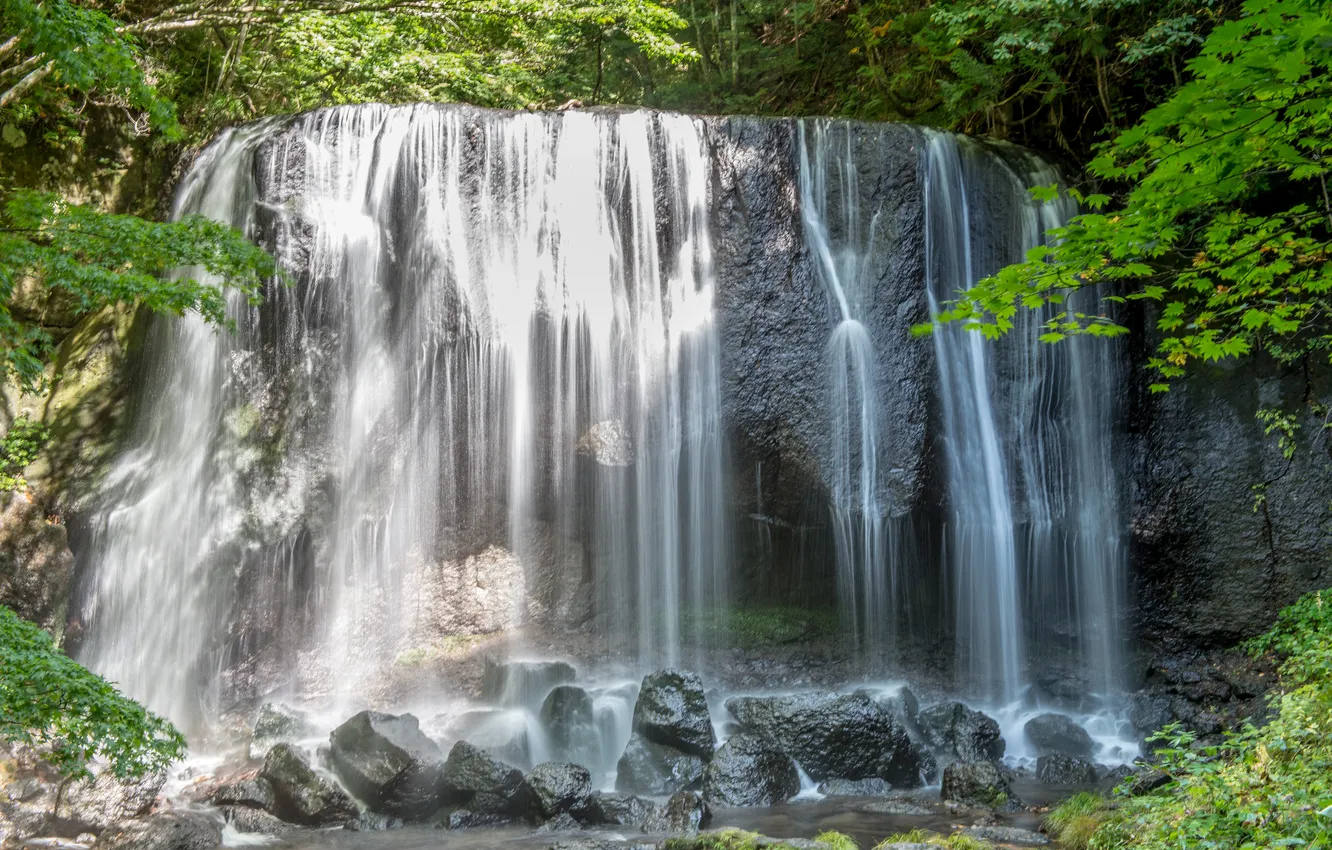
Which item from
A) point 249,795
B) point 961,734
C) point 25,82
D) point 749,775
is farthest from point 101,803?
point 961,734

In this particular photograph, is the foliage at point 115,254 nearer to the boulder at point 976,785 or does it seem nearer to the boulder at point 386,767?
the boulder at point 386,767

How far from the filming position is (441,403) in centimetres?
1078

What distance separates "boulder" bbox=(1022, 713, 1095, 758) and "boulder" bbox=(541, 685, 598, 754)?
4186mm

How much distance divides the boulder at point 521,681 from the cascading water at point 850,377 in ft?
10.5

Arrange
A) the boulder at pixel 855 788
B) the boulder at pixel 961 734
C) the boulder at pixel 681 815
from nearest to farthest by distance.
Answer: the boulder at pixel 681 815
the boulder at pixel 855 788
the boulder at pixel 961 734

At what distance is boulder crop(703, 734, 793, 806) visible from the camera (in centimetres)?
786

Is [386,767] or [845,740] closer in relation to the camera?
[386,767]

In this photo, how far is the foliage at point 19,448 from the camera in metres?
10.4

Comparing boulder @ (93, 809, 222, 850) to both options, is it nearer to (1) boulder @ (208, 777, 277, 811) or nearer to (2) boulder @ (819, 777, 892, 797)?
(1) boulder @ (208, 777, 277, 811)

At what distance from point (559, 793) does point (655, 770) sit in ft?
3.57

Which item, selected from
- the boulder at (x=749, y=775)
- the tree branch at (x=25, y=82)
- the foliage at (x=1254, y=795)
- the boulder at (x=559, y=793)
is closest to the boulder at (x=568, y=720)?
the boulder at (x=559, y=793)

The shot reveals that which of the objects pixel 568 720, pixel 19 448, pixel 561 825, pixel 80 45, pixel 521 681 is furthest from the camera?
pixel 19 448

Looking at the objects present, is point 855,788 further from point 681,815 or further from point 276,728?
point 276,728

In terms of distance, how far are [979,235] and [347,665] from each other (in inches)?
330
